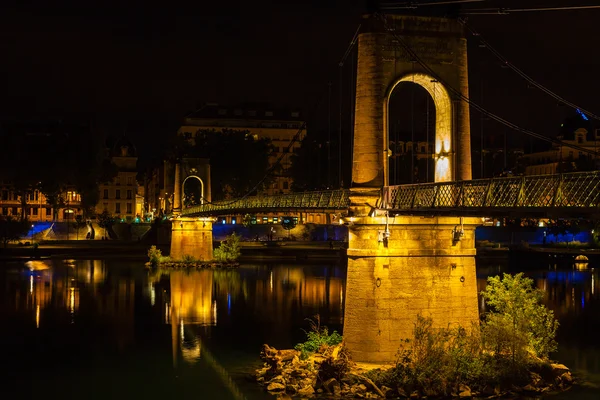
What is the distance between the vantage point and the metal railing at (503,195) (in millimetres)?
19484

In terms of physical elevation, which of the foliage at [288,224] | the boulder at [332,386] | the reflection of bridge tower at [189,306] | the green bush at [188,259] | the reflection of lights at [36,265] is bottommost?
the boulder at [332,386]

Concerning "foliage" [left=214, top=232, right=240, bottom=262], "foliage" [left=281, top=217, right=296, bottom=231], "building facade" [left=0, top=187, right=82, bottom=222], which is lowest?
"foliage" [left=214, top=232, right=240, bottom=262]

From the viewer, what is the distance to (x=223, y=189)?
382 feet

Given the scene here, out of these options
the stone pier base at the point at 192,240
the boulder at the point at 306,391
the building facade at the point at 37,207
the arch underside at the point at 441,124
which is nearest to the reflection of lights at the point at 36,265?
the stone pier base at the point at 192,240

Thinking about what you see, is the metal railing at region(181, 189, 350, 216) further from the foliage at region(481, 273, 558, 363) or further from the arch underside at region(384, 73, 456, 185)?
the foliage at region(481, 273, 558, 363)

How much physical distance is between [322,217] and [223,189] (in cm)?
1230

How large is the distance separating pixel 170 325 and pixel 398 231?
57.5 ft

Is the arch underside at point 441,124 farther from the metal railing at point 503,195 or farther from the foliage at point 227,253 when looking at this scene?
the foliage at point 227,253

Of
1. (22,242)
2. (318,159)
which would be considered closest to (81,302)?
(22,242)

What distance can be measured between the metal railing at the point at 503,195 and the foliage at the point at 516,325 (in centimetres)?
346

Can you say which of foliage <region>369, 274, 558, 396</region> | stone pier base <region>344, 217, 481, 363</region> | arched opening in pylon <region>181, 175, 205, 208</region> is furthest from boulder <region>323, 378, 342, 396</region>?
arched opening in pylon <region>181, 175, 205, 208</region>

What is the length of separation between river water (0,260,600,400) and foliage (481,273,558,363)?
1.54 meters

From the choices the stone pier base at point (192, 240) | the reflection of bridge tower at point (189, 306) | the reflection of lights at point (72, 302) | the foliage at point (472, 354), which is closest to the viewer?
the foliage at point (472, 354)

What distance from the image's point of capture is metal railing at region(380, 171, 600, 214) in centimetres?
1948
